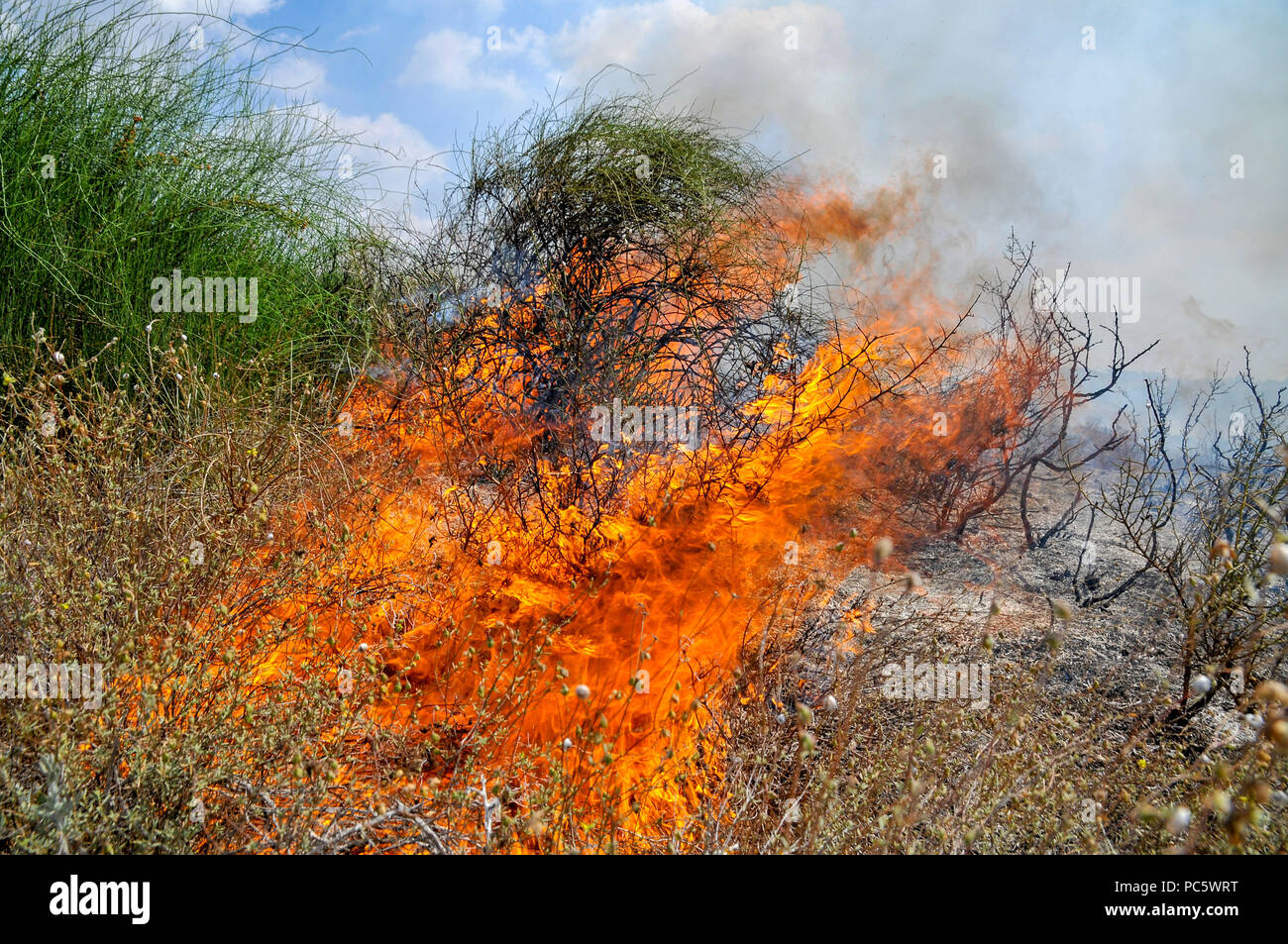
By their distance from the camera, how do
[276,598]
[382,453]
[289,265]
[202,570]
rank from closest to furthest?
[202,570], [276,598], [382,453], [289,265]

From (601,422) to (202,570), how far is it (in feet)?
6.99

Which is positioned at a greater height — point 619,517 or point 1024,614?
point 619,517

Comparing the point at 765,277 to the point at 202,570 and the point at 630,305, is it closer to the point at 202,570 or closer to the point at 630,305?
the point at 630,305

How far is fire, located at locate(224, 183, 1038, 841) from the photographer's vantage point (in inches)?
138

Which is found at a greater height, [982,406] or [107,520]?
[982,406]

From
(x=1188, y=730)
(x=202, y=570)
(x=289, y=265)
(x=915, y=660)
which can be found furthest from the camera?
(x=289, y=265)

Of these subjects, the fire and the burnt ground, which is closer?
the fire

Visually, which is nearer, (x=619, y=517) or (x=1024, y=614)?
(x=619, y=517)

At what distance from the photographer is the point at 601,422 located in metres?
4.23

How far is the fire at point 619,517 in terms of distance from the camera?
3.51m

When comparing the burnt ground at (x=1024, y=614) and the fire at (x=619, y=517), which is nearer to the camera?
the fire at (x=619, y=517)

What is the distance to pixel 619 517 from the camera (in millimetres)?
4199

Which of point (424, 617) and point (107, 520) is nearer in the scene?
point (107, 520)
